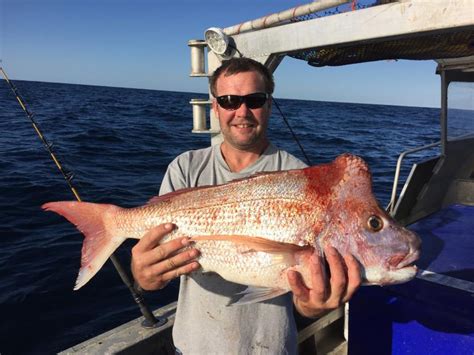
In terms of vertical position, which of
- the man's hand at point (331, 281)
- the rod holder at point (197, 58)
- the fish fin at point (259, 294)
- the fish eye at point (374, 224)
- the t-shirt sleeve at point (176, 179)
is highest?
the rod holder at point (197, 58)

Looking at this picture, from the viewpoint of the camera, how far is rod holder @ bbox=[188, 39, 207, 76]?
403 centimetres

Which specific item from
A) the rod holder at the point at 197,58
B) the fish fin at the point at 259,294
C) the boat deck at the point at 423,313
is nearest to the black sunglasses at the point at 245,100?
the fish fin at the point at 259,294

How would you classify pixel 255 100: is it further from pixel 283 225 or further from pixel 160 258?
pixel 160 258

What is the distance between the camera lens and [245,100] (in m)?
2.32

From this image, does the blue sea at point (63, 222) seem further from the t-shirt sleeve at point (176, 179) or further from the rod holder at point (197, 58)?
the rod holder at point (197, 58)

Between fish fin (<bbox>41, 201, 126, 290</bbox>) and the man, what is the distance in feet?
1.00

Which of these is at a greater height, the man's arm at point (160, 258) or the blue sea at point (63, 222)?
the man's arm at point (160, 258)

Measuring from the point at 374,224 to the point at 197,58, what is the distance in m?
2.87

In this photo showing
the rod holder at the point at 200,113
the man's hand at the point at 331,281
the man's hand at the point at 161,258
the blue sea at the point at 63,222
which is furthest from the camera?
the blue sea at the point at 63,222

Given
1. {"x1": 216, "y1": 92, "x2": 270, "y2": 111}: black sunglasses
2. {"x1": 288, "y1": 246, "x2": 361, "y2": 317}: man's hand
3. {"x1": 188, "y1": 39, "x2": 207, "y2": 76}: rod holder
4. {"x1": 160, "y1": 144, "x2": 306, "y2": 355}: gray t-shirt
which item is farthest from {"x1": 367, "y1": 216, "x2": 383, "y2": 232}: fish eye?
{"x1": 188, "y1": 39, "x2": 207, "y2": 76}: rod holder

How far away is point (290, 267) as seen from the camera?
6.32 feet

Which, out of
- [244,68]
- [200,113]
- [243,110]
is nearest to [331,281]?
[243,110]

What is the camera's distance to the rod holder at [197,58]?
4.03 metres

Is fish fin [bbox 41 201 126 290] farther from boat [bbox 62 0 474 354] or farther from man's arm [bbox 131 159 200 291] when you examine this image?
boat [bbox 62 0 474 354]
